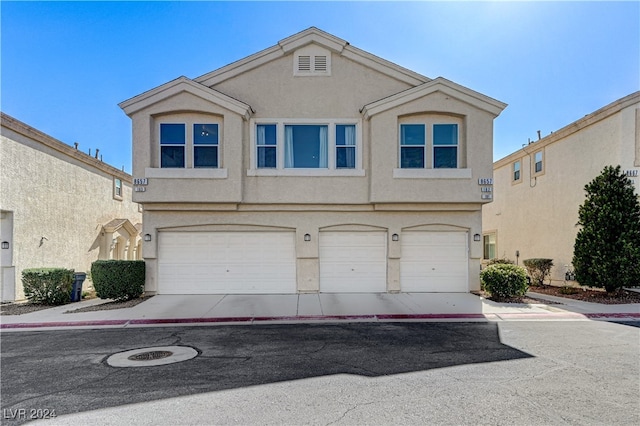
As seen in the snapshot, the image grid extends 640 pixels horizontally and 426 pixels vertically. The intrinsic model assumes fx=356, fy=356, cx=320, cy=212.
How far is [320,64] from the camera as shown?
12.9m

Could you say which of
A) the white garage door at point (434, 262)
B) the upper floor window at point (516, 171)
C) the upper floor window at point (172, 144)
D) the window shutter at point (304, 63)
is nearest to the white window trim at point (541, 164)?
the upper floor window at point (516, 171)

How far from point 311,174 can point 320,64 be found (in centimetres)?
407

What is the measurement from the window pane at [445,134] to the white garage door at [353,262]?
3.87 metres

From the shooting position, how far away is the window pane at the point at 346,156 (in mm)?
12773

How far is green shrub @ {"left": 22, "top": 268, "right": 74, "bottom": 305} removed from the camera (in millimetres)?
Result: 11281

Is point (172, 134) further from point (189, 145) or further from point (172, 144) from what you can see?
point (189, 145)

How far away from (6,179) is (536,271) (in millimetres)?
20388

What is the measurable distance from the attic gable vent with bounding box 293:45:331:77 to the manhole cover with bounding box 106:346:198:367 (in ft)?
32.7

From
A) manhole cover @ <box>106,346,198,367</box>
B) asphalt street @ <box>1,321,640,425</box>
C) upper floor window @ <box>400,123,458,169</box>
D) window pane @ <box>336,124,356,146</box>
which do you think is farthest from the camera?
window pane @ <box>336,124,356,146</box>

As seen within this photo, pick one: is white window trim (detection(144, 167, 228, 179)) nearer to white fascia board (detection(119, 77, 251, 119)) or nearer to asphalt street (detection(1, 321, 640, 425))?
white fascia board (detection(119, 77, 251, 119))

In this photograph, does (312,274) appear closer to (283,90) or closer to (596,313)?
(283,90)

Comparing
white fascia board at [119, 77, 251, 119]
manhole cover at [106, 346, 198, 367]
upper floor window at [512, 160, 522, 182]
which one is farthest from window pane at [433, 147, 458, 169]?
manhole cover at [106, 346, 198, 367]

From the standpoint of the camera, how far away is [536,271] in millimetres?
15133

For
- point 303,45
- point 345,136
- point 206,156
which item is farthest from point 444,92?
point 206,156
